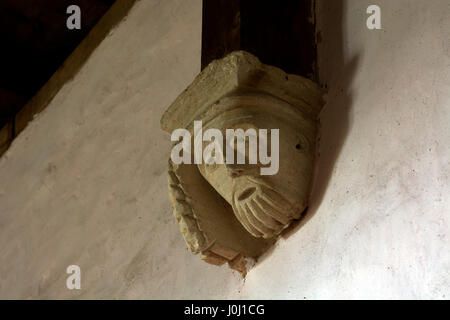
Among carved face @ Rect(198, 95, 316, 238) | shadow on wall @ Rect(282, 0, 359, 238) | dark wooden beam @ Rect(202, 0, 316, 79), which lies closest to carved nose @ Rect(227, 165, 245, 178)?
carved face @ Rect(198, 95, 316, 238)

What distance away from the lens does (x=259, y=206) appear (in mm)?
2023

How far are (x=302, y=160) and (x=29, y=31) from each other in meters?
1.87

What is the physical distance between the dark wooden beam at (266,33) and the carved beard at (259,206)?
0.32m

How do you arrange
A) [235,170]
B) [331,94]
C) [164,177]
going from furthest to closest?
[164,177] → [331,94] → [235,170]

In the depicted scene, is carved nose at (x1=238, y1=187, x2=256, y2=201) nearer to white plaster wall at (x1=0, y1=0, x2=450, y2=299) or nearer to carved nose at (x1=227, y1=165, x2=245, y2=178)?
carved nose at (x1=227, y1=165, x2=245, y2=178)

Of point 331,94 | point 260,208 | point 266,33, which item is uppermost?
point 266,33

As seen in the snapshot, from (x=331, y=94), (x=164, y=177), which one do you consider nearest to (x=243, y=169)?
(x=331, y=94)

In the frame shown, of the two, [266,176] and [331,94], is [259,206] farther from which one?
[331,94]

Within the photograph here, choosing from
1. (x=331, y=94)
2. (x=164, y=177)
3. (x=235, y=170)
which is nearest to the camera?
(x=235, y=170)

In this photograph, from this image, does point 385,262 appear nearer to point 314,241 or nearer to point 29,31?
point 314,241

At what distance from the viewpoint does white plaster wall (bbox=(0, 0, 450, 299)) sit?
72.2 inches

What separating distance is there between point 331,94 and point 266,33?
212 millimetres

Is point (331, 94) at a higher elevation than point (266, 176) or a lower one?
higher

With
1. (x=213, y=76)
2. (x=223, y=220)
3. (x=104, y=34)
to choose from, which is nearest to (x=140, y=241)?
(x=223, y=220)
